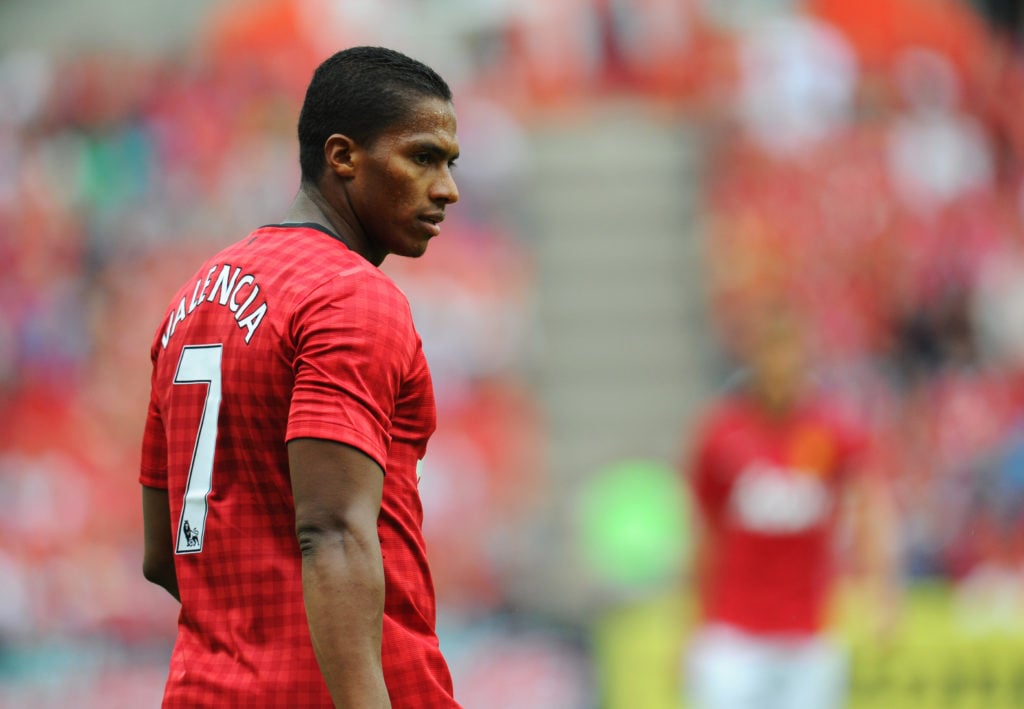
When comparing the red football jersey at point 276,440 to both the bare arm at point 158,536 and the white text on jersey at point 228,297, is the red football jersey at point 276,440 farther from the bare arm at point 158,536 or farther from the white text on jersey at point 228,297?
the bare arm at point 158,536

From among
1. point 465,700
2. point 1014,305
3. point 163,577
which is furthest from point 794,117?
point 163,577

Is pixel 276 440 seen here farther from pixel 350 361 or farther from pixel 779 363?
pixel 779 363

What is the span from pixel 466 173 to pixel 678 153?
2673 mm

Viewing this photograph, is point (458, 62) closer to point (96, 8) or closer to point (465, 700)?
point (96, 8)

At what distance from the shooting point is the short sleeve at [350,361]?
244 centimetres

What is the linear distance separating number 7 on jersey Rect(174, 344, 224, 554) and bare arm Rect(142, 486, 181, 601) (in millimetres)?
284

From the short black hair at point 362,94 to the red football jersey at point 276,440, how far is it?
7.5 inches

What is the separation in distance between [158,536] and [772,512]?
14.5ft

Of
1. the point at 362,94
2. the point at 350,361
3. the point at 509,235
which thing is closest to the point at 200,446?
the point at 350,361

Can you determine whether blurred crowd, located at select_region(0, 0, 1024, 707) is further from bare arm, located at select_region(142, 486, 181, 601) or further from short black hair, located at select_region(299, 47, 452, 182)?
short black hair, located at select_region(299, 47, 452, 182)

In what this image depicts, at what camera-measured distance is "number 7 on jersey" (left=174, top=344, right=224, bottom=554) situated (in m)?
2.63

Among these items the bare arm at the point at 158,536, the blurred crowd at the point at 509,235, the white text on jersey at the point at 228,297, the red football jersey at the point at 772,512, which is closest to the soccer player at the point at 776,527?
the red football jersey at the point at 772,512

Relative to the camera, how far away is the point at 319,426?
2434 millimetres

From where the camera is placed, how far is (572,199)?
1548cm
